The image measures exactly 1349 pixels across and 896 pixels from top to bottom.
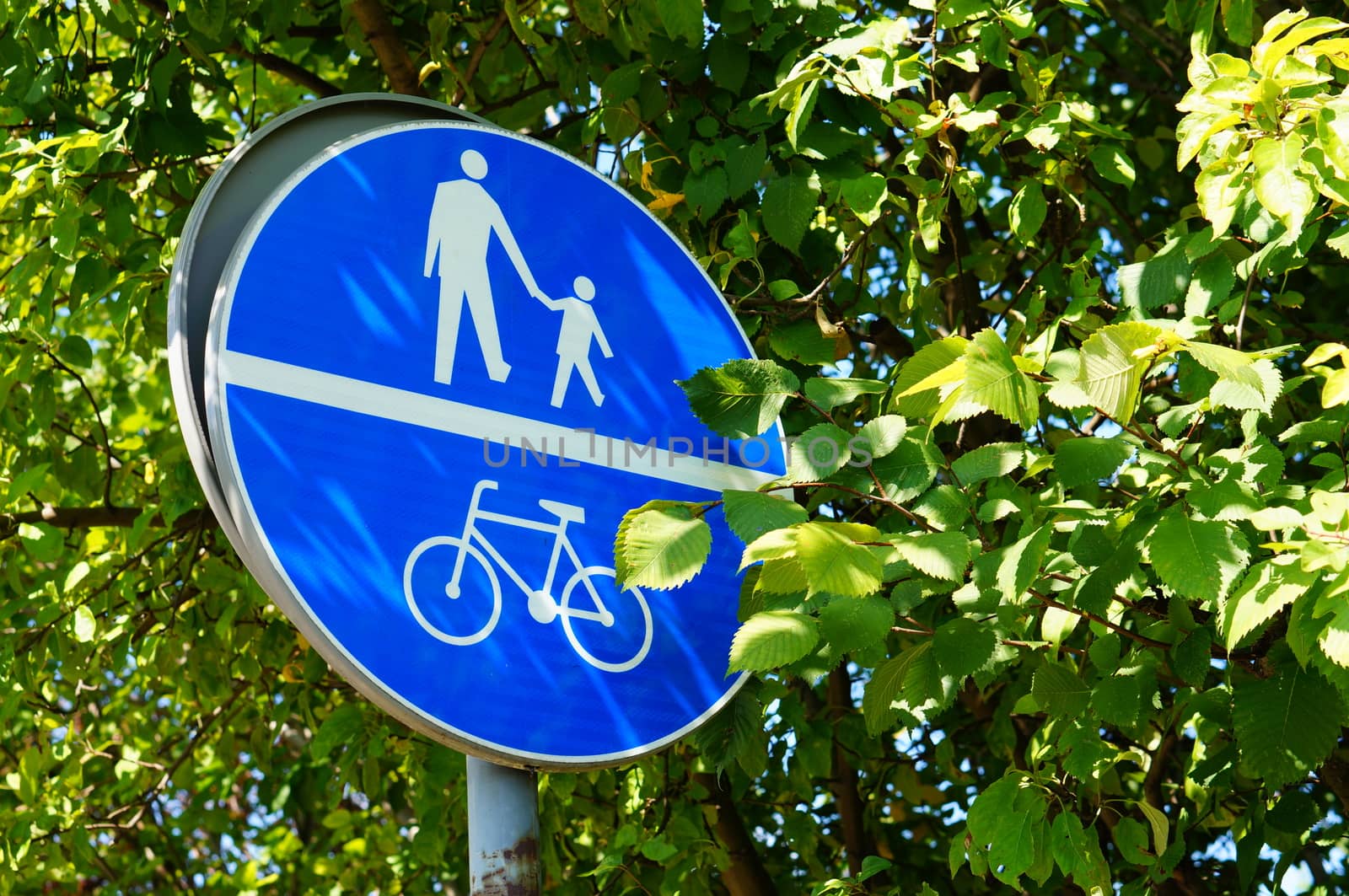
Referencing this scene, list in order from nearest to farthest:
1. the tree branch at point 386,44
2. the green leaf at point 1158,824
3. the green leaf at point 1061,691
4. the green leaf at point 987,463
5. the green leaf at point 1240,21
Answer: the green leaf at point 987,463 → the green leaf at point 1061,691 → the green leaf at point 1158,824 → the green leaf at point 1240,21 → the tree branch at point 386,44

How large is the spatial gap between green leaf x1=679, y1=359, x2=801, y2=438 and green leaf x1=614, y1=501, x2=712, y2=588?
23cm

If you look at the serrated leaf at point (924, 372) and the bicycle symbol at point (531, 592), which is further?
the serrated leaf at point (924, 372)

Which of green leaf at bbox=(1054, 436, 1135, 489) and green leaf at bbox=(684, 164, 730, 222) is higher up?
green leaf at bbox=(1054, 436, 1135, 489)

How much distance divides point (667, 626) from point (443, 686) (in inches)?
14.7

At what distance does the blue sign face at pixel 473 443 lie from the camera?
163 cm

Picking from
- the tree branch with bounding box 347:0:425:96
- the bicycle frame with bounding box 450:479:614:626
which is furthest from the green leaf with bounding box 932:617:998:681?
the tree branch with bounding box 347:0:425:96

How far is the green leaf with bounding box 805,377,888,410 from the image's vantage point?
2141 millimetres

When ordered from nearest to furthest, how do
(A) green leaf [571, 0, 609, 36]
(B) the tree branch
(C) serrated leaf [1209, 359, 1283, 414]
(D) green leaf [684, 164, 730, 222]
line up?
(C) serrated leaf [1209, 359, 1283, 414] → (D) green leaf [684, 164, 730, 222] → (A) green leaf [571, 0, 609, 36] → (B) the tree branch

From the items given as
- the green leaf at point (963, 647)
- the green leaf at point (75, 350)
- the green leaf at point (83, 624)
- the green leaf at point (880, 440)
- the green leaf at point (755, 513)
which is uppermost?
the green leaf at point (755, 513)

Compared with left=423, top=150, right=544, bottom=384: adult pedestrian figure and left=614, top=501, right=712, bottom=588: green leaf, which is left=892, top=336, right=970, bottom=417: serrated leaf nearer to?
left=614, top=501, right=712, bottom=588: green leaf

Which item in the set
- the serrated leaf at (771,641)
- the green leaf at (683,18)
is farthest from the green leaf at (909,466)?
the green leaf at (683,18)

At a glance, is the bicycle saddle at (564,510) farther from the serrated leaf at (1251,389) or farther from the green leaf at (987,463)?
→ the serrated leaf at (1251,389)

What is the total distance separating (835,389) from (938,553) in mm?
479

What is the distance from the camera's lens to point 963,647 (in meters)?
2.03
